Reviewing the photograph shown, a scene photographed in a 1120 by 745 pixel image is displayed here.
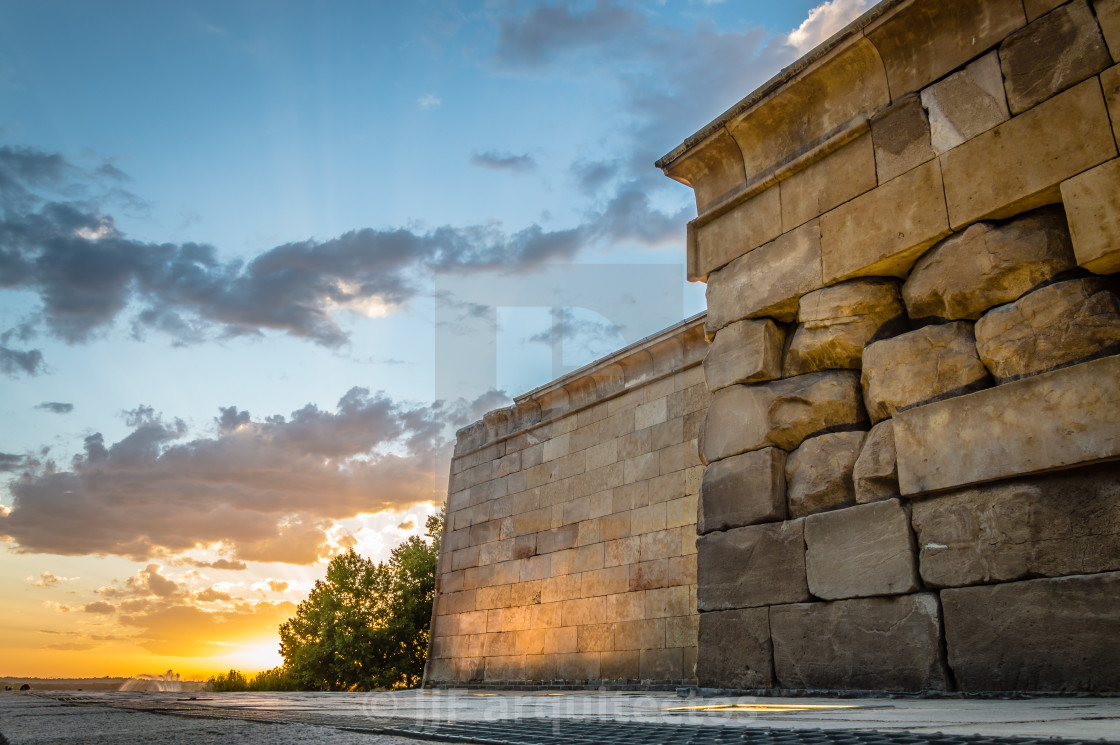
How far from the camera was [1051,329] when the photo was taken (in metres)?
3.37

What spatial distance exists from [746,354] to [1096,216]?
188 centimetres

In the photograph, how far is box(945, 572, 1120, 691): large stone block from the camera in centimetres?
296

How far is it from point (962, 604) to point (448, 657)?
923 centimetres

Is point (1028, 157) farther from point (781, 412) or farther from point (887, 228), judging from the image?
point (781, 412)

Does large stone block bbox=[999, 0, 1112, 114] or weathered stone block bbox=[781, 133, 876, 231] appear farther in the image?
weathered stone block bbox=[781, 133, 876, 231]

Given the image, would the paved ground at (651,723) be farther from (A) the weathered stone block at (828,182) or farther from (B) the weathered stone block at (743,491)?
(A) the weathered stone block at (828,182)

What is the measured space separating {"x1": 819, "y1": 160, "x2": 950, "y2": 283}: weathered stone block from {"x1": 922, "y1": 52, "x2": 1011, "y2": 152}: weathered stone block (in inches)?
6.9

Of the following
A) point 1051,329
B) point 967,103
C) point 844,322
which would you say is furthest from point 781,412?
point 967,103

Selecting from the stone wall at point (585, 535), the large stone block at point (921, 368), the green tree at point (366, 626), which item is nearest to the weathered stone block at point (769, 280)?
the large stone block at point (921, 368)

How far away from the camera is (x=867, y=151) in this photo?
4.29 meters

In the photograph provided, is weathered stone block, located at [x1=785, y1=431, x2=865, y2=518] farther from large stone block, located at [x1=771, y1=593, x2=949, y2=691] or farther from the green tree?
the green tree

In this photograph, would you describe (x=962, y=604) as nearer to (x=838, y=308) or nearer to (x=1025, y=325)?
(x=1025, y=325)

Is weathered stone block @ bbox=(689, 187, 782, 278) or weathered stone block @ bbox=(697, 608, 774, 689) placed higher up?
weathered stone block @ bbox=(689, 187, 782, 278)

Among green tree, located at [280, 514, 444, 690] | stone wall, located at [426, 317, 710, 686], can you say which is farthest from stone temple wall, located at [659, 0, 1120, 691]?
green tree, located at [280, 514, 444, 690]
